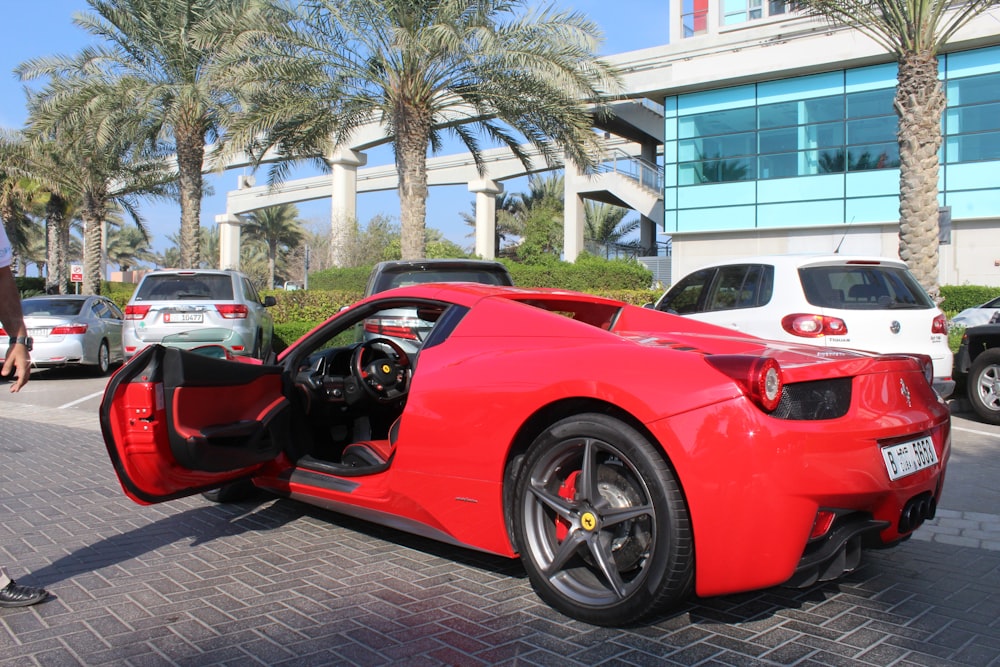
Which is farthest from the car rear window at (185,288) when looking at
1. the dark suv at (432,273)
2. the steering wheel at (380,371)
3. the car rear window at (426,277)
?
the steering wheel at (380,371)

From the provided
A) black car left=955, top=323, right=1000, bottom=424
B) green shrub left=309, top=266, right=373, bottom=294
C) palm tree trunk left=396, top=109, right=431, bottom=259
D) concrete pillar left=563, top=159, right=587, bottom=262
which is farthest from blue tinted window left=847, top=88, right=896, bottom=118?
green shrub left=309, top=266, right=373, bottom=294

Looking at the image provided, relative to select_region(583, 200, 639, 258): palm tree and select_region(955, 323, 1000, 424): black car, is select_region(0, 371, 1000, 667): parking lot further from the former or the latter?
select_region(583, 200, 639, 258): palm tree

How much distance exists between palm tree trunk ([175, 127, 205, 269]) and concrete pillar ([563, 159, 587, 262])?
16.0 m

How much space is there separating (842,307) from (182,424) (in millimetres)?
5663

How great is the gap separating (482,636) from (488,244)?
120ft

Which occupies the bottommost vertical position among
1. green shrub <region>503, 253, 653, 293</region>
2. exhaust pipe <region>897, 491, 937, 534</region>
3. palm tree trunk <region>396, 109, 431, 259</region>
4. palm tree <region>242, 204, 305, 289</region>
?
exhaust pipe <region>897, 491, 937, 534</region>

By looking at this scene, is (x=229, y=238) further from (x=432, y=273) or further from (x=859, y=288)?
(x=859, y=288)

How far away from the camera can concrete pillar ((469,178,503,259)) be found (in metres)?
38.2

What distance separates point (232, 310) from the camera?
1155cm

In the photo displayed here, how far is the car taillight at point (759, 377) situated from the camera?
2.86m

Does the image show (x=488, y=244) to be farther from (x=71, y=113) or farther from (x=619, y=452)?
(x=619, y=452)

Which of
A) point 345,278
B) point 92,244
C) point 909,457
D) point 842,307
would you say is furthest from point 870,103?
point 92,244

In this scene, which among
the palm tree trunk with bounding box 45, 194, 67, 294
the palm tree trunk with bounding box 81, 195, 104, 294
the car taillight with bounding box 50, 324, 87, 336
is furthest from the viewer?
the palm tree trunk with bounding box 45, 194, 67, 294

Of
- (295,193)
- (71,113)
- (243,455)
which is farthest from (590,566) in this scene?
(295,193)
